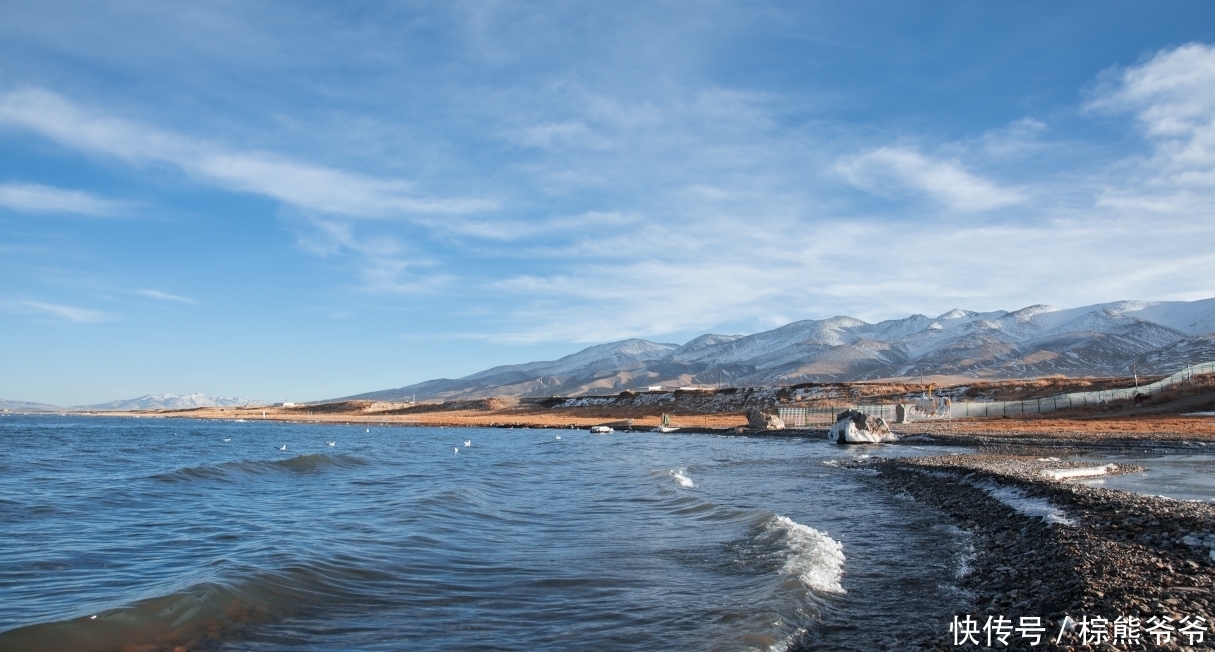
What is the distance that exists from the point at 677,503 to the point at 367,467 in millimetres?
19455

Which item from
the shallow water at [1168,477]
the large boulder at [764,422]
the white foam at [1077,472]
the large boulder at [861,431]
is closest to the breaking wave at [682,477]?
the white foam at [1077,472]

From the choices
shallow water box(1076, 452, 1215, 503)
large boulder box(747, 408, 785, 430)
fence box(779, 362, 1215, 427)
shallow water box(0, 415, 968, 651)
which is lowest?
shallow water box(0, 415, 968, 651)

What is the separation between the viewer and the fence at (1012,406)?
207 feet

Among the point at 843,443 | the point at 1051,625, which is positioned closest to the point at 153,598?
the point at 1051,625

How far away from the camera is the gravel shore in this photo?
276 inches

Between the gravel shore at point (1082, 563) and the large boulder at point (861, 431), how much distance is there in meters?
27.8

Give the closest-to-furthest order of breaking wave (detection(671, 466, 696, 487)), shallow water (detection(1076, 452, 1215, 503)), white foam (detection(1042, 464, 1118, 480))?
shallow water (detection(1076, 452, 1215, 503)) → white foam (detection(1042, 464, 1118, 480)) → breaking wave (detection(671, 466, 696, 487))

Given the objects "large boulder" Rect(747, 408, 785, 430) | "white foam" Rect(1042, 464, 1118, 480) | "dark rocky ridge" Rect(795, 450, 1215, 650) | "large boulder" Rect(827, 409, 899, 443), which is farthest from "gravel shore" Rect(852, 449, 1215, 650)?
"large boulder" Rect(747, 408, 785, 430)

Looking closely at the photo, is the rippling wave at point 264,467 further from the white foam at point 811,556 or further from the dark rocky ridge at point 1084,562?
the dark rocky ridge at point 1084,562

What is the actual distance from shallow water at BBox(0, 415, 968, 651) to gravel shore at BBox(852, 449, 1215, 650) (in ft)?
1.99

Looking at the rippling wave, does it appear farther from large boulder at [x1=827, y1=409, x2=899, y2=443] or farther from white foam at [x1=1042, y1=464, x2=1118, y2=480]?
large boulder at [x1=827, y1=409, x2=899, y2=443]

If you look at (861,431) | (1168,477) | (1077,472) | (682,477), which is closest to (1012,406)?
(861,431)

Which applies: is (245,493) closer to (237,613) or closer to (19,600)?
(19,600)

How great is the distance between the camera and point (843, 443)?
45.0 m
